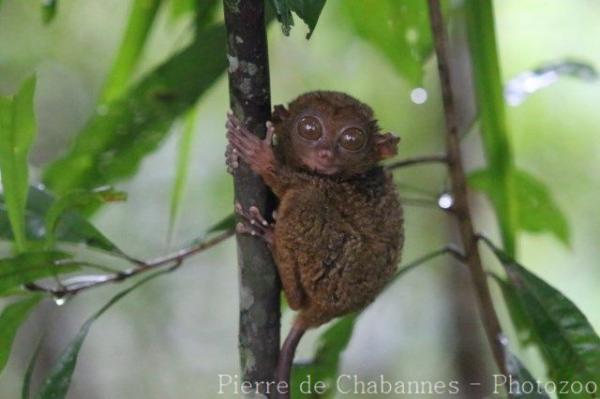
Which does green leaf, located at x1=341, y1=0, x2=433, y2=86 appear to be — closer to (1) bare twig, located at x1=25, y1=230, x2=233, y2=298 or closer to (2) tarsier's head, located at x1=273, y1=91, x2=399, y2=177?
(2) tarsier's head, located at x1=273, y1=91, x2=399, y2=177

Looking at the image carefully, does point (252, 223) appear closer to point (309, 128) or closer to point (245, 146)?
point (245, 146)

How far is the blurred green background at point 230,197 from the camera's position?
4152mm

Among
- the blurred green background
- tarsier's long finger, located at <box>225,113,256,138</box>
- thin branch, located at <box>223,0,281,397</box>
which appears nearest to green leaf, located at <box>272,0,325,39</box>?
thin branch, located at <box>223,0,281,397</box>

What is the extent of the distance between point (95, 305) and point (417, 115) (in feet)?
6.47

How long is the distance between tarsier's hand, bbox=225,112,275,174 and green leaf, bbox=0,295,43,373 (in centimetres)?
48

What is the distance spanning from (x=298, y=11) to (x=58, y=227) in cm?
81

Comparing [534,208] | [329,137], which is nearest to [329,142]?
[329,137]

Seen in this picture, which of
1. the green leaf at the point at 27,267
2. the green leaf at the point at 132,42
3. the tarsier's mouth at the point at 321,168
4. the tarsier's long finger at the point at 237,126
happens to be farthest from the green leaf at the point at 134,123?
the tarsier's long finger at the point at 237,126

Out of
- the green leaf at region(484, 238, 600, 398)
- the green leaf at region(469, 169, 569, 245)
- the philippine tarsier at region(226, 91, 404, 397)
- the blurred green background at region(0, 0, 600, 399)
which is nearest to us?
the philippine tarsier at region(226, 91, 404, 397)

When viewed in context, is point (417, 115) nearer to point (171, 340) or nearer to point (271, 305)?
point (171, 340)

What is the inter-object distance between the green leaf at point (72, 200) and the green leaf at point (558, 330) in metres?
0.83

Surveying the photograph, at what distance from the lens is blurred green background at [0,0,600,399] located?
4.15 meters

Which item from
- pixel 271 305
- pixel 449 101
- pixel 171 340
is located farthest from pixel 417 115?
pixel 271 305

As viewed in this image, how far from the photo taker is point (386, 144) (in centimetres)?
191
